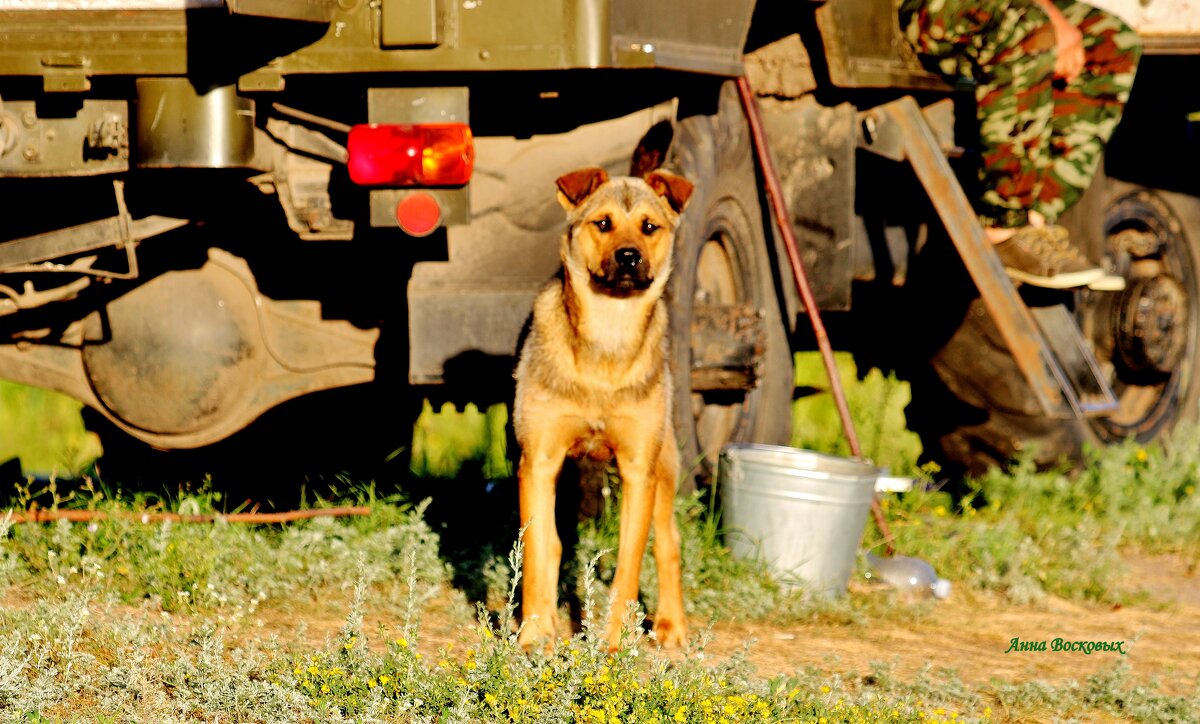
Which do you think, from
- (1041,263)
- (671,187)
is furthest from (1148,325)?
(671,187)

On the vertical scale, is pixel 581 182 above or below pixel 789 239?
above

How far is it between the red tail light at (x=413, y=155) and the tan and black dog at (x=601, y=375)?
295mm

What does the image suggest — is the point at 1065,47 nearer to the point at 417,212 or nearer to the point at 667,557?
the point at 667,557

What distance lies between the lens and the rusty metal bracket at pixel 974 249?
238 inches

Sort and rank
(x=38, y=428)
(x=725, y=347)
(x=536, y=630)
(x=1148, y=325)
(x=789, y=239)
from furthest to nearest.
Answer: (x=38, y=428) < (x=1148, y=325) < (x=789, y=239) < (x=725, y=347) < (x=536, y=630)

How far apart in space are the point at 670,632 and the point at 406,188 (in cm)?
145

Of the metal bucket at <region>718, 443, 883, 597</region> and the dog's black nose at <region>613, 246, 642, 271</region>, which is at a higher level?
the dog's black nose at <region>613, 246, 642, 271</region>

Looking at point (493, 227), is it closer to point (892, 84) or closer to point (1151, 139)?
point (892, 84)

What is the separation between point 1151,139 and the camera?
8430mm

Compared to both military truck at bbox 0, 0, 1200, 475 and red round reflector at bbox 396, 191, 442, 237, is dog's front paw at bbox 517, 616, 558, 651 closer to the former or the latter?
military truck at bbox 0, 0, 1200, 475

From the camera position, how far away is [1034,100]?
6.38 metres

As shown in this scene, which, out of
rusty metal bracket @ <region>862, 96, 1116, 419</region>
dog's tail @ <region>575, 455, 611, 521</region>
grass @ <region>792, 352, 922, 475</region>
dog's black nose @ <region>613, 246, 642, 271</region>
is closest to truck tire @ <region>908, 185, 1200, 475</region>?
grass @ <region>792, 352, 922, 475</region>

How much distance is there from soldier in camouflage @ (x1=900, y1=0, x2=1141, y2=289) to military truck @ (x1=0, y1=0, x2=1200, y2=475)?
0.19 m

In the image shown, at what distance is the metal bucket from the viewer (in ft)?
17.4
